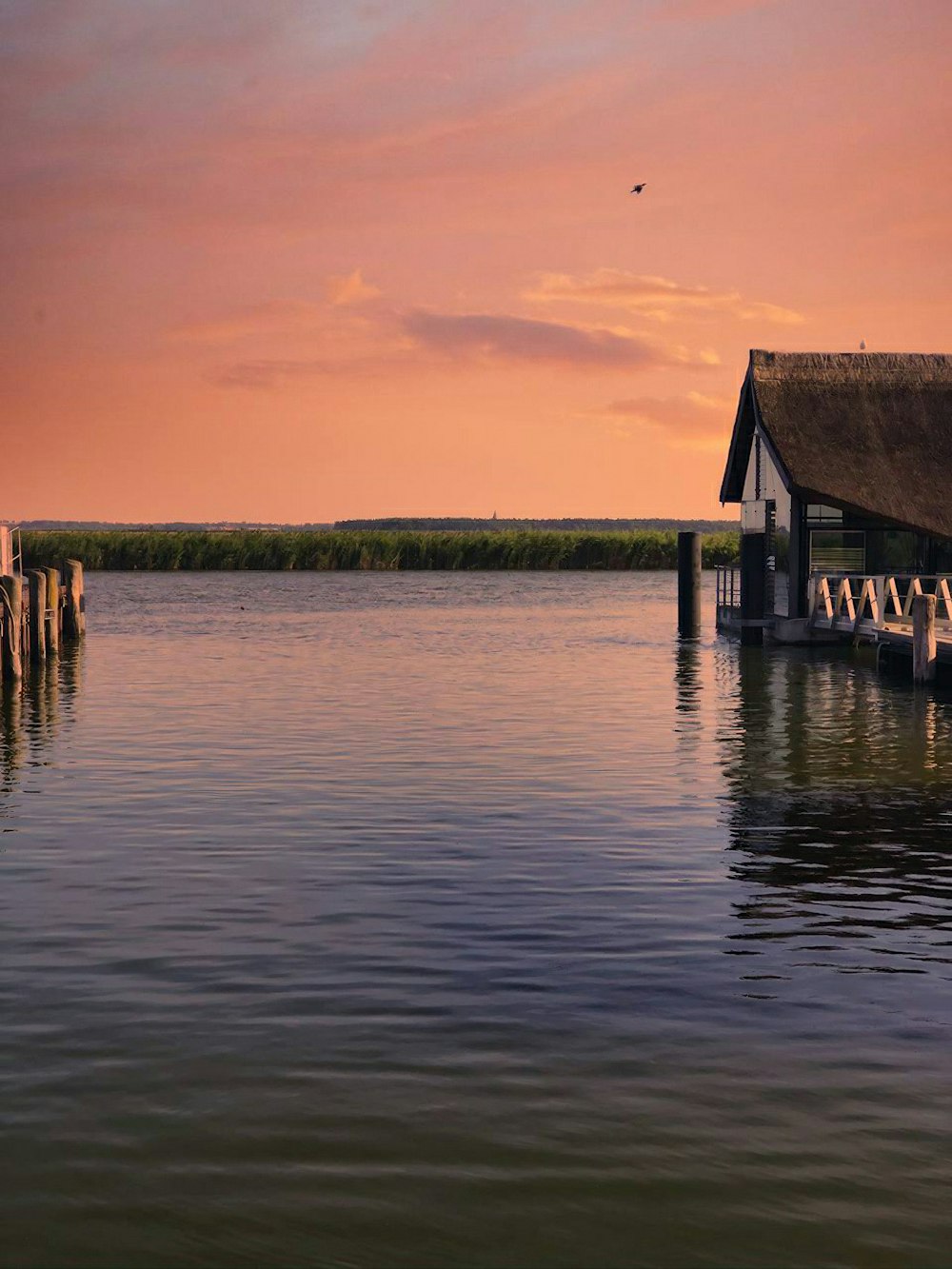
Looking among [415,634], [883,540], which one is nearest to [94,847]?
[883,540]

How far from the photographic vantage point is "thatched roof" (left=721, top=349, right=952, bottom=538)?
34406 mm

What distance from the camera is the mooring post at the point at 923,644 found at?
25.7 metres

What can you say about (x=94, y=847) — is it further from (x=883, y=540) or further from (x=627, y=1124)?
(x=883, y=540)

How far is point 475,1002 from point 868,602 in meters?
26.4

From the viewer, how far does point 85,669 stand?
31312mm

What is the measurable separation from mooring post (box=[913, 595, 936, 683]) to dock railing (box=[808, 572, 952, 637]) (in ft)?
5.21

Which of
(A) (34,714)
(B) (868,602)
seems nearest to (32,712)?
(A) (34,714)

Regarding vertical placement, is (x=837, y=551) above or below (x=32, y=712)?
above

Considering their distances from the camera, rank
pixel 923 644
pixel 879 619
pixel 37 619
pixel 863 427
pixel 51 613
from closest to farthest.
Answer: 1. pixel 923 644
2. pixel 879 619
3. pixel 37 619
4. pixel 51 613
5. pixel 863 427

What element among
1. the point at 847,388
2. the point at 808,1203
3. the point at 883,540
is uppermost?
the point at 847,388

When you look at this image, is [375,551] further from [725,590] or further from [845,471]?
[845,471]

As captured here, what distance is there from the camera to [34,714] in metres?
23.3

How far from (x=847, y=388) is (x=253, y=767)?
23.8m

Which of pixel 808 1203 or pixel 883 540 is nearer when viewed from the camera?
pixel 808 1203
